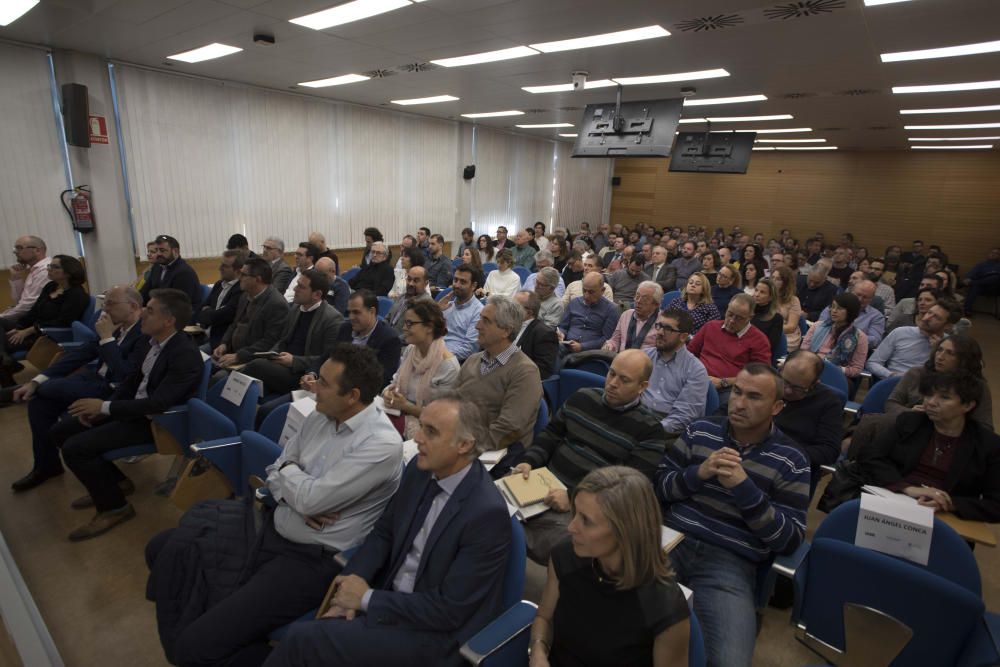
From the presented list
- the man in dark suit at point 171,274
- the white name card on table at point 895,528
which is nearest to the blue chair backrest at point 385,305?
the man in dark suit at point 171,274

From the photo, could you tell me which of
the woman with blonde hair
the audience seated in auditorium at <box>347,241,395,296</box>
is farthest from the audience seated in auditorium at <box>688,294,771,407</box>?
the audience seated in auditorium at <box>347,241,395,296</box>

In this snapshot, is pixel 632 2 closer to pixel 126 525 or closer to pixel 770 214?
pixel 126 525

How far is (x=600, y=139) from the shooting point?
6.65 m

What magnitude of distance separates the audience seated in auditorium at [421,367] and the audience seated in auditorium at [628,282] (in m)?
4.02

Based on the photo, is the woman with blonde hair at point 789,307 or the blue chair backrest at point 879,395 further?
the woman with blonde hair at point 789,307

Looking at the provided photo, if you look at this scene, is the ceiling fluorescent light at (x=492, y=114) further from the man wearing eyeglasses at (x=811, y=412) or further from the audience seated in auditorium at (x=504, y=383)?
the man wearing eyeglasses at (x=811, y=412)

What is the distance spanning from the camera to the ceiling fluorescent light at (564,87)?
20.3ft

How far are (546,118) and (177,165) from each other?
6.45 metres

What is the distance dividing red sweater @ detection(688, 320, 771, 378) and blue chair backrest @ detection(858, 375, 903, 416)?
2.15ft

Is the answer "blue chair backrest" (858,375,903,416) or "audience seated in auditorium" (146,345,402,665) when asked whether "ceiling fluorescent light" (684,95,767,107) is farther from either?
"audience seated in auditorium" (146,345,402,665)

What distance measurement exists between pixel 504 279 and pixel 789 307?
3.22 metres

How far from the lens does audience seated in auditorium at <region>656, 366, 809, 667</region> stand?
5.80 feet

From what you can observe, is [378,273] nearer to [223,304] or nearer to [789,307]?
[223,304]

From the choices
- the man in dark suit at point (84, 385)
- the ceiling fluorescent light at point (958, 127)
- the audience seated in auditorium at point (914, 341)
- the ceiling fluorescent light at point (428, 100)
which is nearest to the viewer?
the man in dark suit at point (84, 385)
